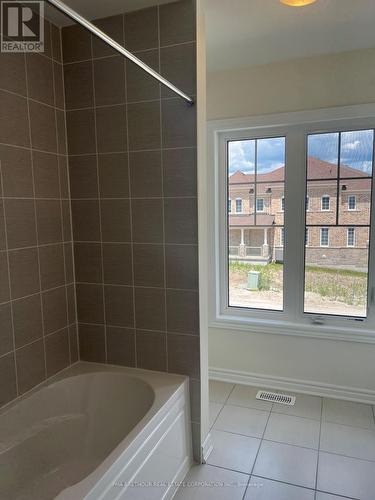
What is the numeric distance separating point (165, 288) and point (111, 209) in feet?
1.87

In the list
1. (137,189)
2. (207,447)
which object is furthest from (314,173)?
(207,447)

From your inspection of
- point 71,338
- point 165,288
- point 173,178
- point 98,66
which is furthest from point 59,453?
point 98,66

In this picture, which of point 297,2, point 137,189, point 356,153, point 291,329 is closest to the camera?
point 297,2

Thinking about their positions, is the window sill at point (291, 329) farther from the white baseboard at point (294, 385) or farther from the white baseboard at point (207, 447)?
the white baseboard at point (207, 447)

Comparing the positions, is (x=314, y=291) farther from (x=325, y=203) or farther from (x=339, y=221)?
(x=325, y=203)

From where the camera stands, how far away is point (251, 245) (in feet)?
9.47

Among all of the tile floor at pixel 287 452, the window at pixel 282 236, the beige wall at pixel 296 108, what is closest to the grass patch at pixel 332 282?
the window at pixel 282 236

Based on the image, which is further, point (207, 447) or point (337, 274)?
point (337, 274)

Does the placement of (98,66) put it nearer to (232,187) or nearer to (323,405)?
(232,187)

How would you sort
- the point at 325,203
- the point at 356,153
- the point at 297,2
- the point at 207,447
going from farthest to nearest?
the point at 325,203
the point at 356,153
the point at 207,447
the point at 297,2

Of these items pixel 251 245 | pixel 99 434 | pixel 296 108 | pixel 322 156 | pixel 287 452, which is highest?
pixel 296 108

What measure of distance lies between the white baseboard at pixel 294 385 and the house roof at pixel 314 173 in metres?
1.59

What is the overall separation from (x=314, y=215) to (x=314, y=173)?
32 centimetres

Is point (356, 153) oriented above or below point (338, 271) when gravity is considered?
above
